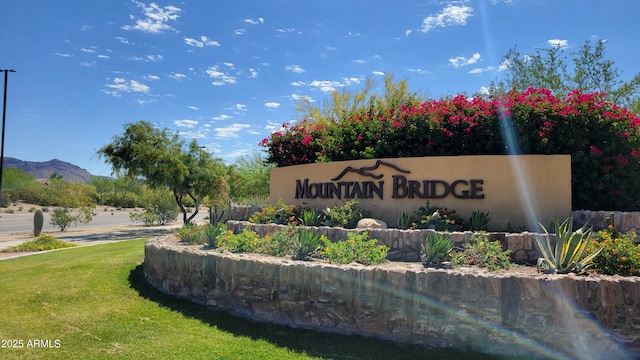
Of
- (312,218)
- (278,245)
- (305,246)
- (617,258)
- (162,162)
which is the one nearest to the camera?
(617,258)

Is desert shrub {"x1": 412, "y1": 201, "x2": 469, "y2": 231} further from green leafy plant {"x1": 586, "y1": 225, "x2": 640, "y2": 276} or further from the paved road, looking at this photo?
the paved road

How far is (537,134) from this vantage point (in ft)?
28.0

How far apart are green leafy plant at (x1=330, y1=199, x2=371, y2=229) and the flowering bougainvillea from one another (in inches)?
61.8

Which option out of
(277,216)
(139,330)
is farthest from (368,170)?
(139,330)

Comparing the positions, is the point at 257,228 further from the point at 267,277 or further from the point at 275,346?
the point at 275,346

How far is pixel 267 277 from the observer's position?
6164mm

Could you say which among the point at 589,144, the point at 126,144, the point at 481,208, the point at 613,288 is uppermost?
the point at 126,144

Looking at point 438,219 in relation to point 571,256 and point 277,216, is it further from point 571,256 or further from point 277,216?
point 277,216

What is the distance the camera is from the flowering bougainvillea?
8148 millimetres

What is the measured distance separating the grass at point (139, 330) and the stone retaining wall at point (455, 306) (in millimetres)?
232

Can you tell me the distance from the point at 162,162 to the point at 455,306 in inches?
814

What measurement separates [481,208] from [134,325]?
6.75 m

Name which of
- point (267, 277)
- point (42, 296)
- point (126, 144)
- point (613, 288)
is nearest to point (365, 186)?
point (267, 277)

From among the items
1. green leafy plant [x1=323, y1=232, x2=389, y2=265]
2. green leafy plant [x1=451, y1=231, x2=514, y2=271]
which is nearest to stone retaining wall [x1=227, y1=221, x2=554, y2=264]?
green leafy plant [x1=451, y1=231, x2=514, y2=271]
